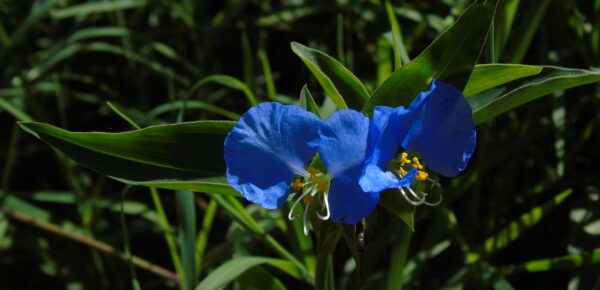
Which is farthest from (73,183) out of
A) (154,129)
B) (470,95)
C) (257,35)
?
(470,95)

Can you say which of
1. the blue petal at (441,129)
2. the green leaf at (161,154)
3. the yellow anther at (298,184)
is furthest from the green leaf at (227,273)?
the blue petal at (441,129)

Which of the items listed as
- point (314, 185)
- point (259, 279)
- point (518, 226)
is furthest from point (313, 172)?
point (518, 226)

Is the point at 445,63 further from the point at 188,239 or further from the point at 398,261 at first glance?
the point at 188,239

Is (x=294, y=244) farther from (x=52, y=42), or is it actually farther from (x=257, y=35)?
(x=52, y=42)

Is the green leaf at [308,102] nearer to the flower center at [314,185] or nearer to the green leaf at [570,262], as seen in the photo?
the flower center at [314,185]

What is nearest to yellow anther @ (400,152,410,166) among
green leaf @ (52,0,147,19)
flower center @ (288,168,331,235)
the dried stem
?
flower center @ (288,168,331,235)
